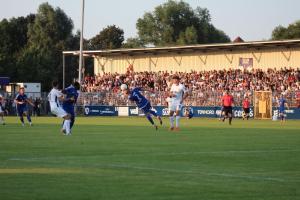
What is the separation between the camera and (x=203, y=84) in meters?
66.5

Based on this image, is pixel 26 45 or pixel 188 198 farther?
pixel 26 45

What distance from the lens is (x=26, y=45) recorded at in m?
128

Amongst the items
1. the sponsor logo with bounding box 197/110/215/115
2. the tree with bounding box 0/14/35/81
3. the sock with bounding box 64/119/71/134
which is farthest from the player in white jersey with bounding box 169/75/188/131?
the tree with bounding box 0/14/35/81

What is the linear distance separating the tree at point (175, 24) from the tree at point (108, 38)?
4645 mm

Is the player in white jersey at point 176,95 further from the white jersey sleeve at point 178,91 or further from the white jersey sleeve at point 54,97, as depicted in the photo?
the white jersey sleeve at point 54,97

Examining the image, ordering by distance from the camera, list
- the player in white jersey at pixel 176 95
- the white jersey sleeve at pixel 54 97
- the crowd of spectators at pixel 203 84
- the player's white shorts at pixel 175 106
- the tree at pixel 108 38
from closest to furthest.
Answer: the white jersey sleeve at pixel 54 97 → the player in white jersey at pixel 176 95 → the player's white shorts at pixel 175 106 → the crowd of spectators at pixel 203 84 → the tree at pixel 108 38

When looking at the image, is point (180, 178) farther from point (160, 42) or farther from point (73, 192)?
point (160, 42)

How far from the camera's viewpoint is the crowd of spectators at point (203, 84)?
6047 centimetres

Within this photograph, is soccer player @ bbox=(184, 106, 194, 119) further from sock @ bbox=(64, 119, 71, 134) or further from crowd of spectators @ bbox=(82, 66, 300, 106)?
sock @ bbox=(64, 119, 71, 134)

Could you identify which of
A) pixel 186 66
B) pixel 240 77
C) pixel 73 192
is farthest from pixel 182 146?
pixel 186 66

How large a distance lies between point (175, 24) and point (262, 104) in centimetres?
8153

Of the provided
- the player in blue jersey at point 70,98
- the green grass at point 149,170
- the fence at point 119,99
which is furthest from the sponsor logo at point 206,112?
the green grass at point 149,170

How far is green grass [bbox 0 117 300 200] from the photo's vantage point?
12.3 metres

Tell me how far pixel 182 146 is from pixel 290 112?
35.8m
